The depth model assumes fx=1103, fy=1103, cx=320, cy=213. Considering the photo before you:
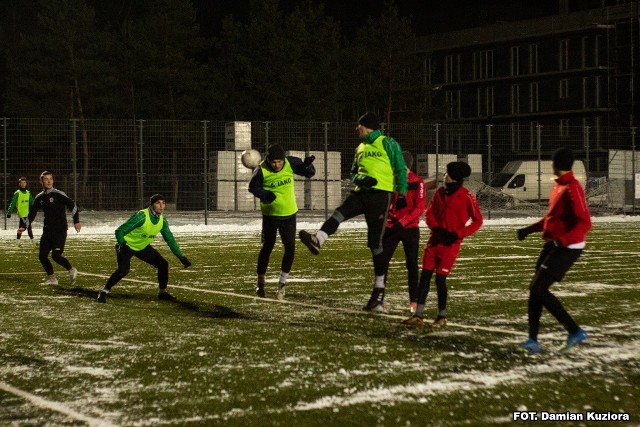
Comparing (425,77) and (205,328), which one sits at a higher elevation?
(425,77)

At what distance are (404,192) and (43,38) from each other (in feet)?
172

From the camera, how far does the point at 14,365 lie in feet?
28.7

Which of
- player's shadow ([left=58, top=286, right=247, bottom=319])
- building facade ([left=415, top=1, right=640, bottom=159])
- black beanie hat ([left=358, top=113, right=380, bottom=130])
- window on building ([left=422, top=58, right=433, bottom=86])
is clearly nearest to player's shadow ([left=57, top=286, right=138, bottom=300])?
player's shadow ([left=58, top=286, right=247, bottom=319])

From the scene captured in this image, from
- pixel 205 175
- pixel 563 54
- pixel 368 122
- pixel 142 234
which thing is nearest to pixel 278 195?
pixel 142 234

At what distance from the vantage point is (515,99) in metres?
75.1

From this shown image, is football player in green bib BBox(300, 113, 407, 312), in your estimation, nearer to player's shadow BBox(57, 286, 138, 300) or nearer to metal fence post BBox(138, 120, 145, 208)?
player's shadow BBox(57, 286, 138, 300)

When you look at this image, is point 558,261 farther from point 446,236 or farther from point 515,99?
point 515,99

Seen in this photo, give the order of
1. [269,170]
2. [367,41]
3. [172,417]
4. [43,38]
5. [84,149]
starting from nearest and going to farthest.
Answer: [172,417] < [269,170] < [84,149] < [43,38] < [367,41]

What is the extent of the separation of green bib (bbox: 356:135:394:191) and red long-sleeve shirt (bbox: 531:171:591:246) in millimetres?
2792

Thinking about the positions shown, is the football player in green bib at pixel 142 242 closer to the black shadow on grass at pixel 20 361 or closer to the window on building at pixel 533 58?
the black shadow on grass at pixel 20 361

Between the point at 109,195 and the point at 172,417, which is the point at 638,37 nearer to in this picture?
the point at 109,195

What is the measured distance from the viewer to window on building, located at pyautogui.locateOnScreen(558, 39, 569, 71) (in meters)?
70.3

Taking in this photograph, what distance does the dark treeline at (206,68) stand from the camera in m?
61.1

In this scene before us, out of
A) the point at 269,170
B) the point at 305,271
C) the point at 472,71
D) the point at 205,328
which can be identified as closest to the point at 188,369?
the point at 205,328
